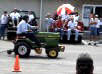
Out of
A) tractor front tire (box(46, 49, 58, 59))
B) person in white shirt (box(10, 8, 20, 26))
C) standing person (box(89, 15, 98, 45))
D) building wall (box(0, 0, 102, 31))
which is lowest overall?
tractor front tire (box(46, 49, 58, 59))

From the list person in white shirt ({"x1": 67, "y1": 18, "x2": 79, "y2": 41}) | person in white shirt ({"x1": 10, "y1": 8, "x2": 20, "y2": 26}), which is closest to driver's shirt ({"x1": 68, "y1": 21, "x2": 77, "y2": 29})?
person in white shirt ({"x1": 67, "y1": 18, "x2": 79, "y2": 41})

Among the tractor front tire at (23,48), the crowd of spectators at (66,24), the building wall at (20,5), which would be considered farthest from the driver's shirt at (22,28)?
the building wall at (20,5)

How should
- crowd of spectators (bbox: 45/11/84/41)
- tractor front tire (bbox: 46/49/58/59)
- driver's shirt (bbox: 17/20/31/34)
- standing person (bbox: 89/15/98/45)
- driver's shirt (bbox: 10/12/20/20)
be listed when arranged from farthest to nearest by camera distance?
driver's shirt (bbox: 10/12/20/20), standing person (bbox: 89/15/98/45), crowd of spectators (bbox: 45/11/84/41), driver's shirt (bbox: 17/20/31/34), tractor front tire (bbox: 46/49/58/59)

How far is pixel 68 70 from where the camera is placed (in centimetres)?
1122

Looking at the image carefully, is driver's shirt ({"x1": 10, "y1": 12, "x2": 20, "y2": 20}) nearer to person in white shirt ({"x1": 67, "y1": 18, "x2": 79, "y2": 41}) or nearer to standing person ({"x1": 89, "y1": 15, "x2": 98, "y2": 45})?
person in white shirt ({"x1": 67, "y1": 18, "x2": 79, "y2": 41})

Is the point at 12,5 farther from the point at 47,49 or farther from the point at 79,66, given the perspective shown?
the point at 79,66

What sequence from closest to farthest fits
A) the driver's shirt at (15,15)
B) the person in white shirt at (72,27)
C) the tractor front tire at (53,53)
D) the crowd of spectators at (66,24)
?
the tractor front tire at (53,53) < the person in white shirt at (72,27) < the crowd of spectators at (66,24) < the driver's shirt at (15,15)

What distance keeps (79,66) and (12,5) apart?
2658 centimetres

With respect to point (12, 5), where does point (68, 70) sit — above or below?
below

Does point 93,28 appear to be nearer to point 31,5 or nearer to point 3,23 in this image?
point 3,23

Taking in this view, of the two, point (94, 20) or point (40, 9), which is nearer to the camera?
point (94, 20)

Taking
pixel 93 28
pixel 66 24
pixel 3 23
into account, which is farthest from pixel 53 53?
pixel 3 23

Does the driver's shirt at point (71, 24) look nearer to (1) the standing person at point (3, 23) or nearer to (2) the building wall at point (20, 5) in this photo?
(1) the standing person at point (3, 23)

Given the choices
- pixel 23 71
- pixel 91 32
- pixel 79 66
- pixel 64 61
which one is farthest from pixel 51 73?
pixel 91 32
